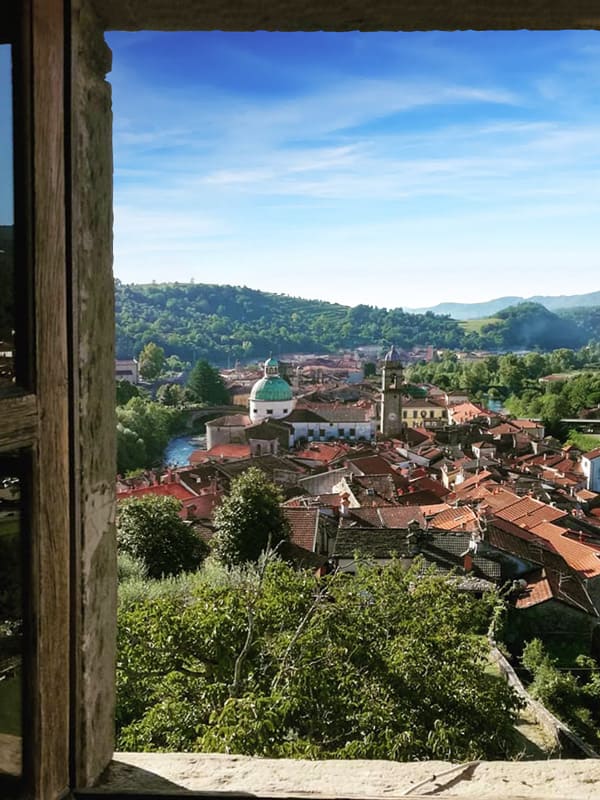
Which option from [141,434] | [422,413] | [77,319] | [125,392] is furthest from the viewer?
[422,413]

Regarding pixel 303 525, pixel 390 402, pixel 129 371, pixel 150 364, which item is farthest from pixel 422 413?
pixel 303 525

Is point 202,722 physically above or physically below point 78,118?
below

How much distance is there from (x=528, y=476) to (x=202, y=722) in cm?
1908

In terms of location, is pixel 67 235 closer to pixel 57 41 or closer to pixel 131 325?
pixel 57 41

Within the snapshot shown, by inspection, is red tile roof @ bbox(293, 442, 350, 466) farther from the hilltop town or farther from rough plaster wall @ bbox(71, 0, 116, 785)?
rough plaster wall @ bbox(71, 0, 116, 785)

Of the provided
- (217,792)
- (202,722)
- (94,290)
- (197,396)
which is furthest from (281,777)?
(197,396)

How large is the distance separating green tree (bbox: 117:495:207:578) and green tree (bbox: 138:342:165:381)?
4870 cm

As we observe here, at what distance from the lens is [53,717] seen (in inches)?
37.3

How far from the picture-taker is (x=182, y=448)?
1432 inches

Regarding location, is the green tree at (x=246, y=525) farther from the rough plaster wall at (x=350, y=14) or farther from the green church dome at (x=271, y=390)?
the green church dome at (x=271, y=390)

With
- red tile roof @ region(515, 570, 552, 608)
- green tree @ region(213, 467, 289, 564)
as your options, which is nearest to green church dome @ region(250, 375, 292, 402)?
green tree @ region(213, 467, 289, 564)

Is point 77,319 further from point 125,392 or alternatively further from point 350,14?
point 125,392

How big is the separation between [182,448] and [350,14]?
35.9 metres

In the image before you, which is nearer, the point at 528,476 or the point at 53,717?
the point at 53,717
